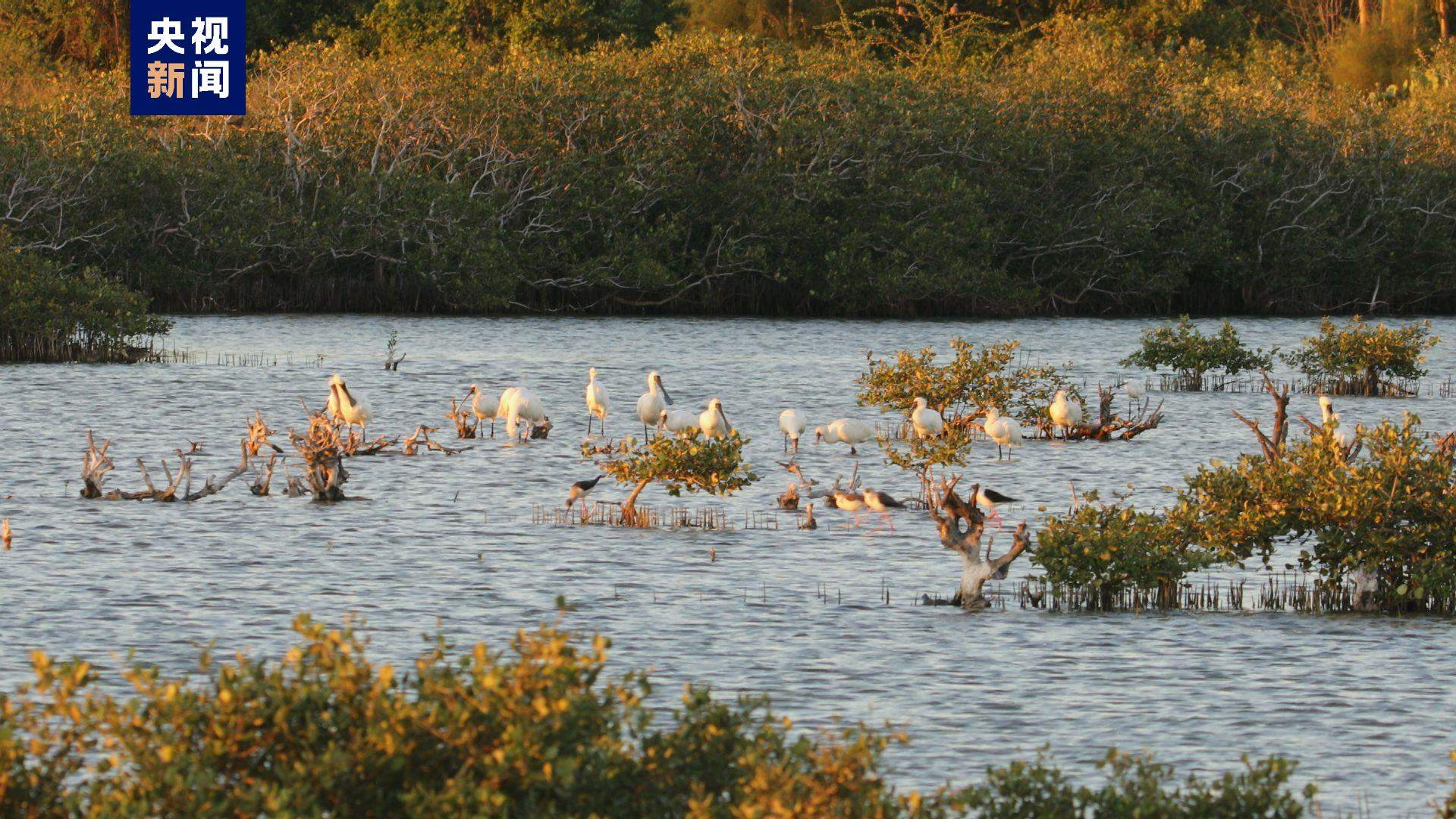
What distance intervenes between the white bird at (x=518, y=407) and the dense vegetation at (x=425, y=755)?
19271 millimetres

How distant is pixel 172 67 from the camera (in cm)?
5369

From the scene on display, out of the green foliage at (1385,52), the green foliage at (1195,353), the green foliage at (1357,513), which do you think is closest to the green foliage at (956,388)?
the green foliage at (1195,353)

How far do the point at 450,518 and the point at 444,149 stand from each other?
113 feet

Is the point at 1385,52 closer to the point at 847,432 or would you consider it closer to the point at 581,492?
the point at 847,432

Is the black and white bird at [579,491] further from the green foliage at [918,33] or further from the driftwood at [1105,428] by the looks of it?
the green foliage at [918,33]

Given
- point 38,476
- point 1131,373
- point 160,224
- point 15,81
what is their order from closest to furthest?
point 38,476 → point 1131,373 → point 160,224 → point 15,81

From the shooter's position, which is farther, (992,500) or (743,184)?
(743,184)

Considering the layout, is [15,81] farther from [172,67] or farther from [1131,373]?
[1131,373]

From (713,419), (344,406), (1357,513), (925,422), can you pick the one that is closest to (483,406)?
(344,406)

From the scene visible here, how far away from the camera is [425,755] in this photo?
7285 millimetres

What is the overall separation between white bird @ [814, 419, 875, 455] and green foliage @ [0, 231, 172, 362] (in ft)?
54.0

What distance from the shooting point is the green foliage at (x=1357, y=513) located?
48.5ft

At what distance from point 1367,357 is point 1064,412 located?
9.39 m

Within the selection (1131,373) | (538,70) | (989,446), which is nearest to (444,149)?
(538,70)
